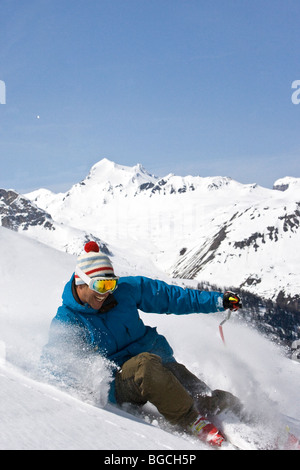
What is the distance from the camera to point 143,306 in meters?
5.68

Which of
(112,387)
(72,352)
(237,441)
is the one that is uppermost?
(72,352)

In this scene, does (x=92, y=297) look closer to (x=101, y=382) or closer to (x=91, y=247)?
(x=91, y=247)

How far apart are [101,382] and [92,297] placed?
36.1 inches

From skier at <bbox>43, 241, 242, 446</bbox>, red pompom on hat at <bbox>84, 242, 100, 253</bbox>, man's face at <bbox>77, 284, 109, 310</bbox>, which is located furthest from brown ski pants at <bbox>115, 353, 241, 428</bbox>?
red pompom on hat at <bbox>84, 242, 100, 253</bbox>

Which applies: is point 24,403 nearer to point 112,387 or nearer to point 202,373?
point 112,387

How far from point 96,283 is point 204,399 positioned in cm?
176

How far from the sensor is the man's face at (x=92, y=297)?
4.95 metres

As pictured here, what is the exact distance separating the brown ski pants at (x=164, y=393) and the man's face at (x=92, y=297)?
73 centimetres

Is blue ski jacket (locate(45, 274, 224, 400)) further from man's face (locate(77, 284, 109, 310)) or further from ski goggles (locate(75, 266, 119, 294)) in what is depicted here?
ski goggles (locate(75, 266, 119, 294))

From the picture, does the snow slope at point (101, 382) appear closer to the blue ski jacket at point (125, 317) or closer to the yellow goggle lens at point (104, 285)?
the blue ski jacket at point (125, 317)

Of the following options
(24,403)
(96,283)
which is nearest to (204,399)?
(96,283)

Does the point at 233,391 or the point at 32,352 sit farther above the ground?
the point at 32,352

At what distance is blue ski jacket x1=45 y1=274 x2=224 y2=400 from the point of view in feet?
16.4

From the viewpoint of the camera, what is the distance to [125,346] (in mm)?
Result: 5281
